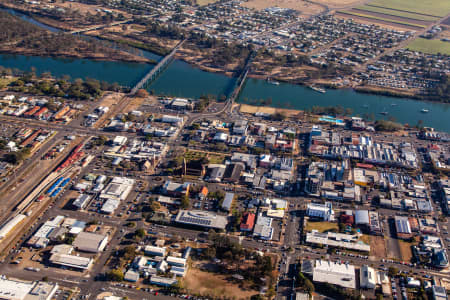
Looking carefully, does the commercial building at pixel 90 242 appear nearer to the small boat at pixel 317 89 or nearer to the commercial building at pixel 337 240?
the commercial building at pixel 337 240

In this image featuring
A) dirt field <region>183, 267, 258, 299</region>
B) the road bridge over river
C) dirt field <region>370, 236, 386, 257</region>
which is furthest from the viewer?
the road bridge over river

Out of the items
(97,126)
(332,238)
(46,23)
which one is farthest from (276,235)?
(46,23)

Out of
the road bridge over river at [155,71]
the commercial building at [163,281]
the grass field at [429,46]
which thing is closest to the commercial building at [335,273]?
the commercial building at [163,281]

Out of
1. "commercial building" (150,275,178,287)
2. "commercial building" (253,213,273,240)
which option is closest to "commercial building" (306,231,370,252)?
"commercial building" (253,213,273,240)

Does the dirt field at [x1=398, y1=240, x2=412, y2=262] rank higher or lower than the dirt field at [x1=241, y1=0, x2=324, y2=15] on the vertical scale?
lower

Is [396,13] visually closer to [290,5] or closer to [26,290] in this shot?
[290,5]

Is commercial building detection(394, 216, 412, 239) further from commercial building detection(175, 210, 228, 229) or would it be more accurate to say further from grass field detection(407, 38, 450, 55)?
grass field detection(407, 38, 450, 55)
